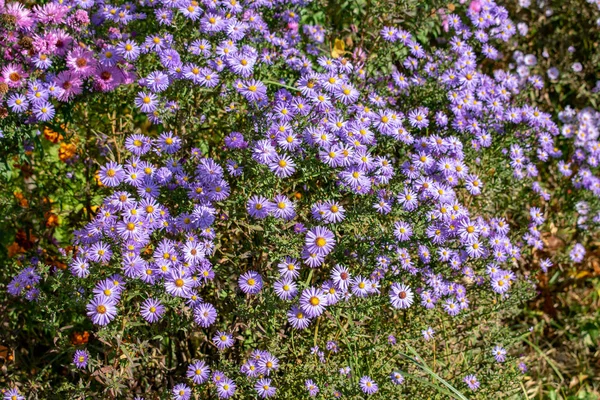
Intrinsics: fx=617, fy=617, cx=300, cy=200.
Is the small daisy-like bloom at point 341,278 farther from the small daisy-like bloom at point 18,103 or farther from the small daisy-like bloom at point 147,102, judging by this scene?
the small daisy-like bloom at point 18,103

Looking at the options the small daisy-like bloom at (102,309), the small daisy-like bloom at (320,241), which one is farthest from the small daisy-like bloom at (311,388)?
the small daisy-like bloom at (102,309)

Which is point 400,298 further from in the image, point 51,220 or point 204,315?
point 51,220

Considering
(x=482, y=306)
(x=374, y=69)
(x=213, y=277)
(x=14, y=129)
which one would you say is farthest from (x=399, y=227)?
(x=14, y=129)

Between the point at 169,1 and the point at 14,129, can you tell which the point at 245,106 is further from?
the point at 14,129

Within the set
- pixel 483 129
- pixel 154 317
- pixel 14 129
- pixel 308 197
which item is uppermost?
pixel 483 129

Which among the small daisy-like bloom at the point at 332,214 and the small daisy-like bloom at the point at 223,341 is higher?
the small daisy-like bloom at the point at 332,214

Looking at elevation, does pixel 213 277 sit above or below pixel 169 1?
below
